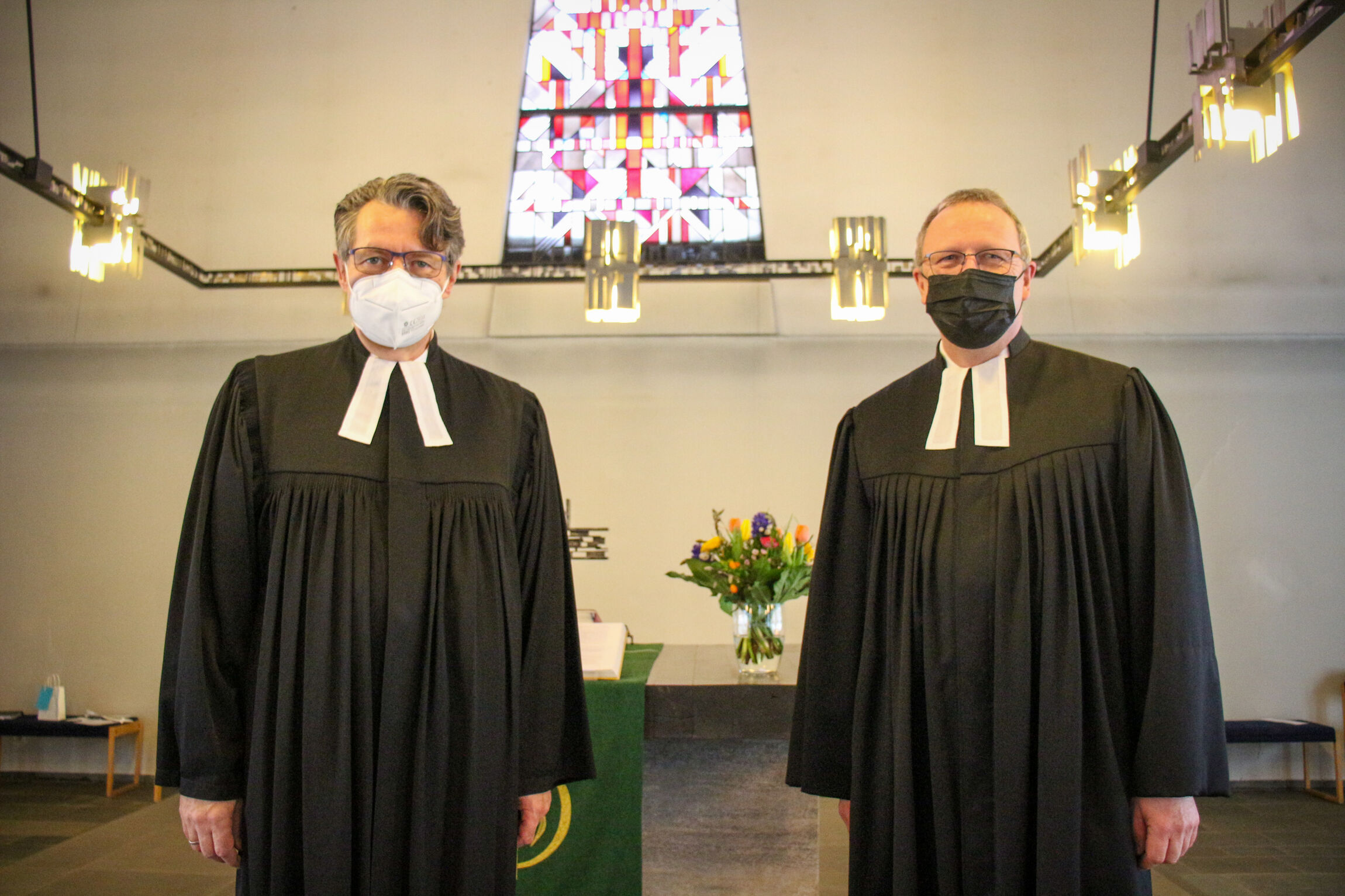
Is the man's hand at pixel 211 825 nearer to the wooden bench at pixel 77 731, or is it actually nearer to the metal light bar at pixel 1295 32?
the metal light bar at pixel 1295 32

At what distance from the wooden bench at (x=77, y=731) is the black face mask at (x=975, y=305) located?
6.59m

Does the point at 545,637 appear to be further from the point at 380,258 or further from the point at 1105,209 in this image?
the point at 1105,209

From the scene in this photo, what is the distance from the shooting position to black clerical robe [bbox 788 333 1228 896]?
155 cm

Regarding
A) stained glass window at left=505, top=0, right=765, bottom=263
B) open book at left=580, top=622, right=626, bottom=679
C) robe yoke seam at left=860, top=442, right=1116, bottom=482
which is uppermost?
stained glass window at left=505, top=0, right=765, bottom=263

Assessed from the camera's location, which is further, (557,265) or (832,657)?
(557,265)

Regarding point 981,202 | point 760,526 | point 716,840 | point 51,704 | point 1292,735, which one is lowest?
point 1292,735

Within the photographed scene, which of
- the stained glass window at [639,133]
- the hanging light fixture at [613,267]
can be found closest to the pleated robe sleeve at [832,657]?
the hanging light fixture at [613,267]

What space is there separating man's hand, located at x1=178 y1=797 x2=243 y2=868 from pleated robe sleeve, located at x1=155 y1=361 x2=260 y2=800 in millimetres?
19

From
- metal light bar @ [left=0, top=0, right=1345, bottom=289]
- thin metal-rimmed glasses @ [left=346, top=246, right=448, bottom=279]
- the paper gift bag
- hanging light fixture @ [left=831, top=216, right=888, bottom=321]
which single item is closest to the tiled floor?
the paper gift bag

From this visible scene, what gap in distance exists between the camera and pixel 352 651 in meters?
1.61

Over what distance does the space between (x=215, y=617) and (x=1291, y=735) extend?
22.7 ft

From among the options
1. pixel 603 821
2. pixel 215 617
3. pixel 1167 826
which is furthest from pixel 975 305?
pixel 603 821

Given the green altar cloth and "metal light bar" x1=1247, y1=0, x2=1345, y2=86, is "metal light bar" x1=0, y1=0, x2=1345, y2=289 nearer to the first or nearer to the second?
"metal light bar" x1=1247, y1=0, x2=1345, y2=86

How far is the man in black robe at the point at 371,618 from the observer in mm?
1565
